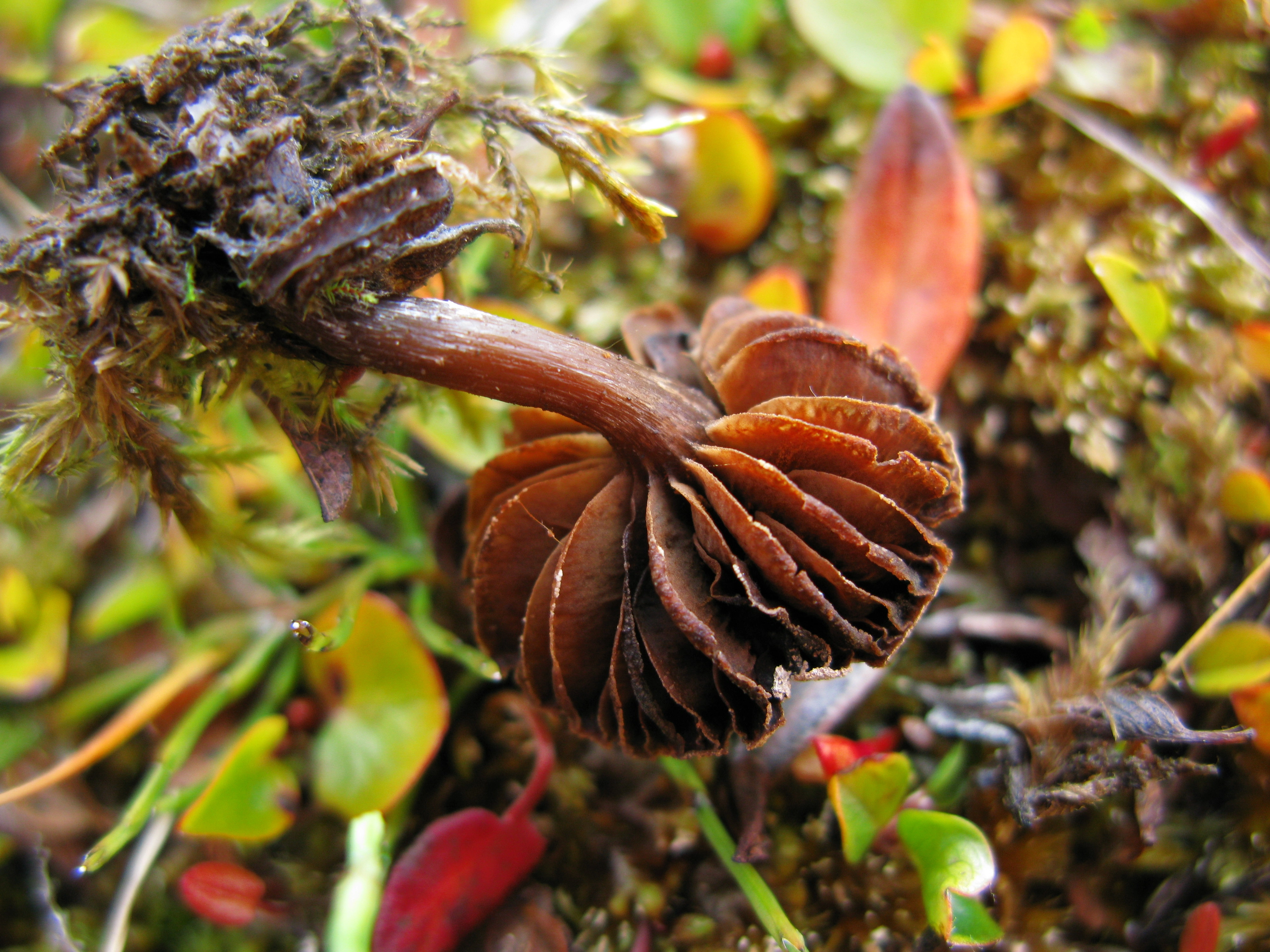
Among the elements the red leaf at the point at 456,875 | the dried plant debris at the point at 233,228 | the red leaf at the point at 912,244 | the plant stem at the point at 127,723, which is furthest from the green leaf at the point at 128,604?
the red leaf at the point at 912,244

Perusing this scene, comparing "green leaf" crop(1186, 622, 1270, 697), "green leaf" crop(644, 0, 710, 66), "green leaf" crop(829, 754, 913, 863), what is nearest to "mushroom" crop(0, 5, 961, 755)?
"green leaf" crop(829, 754, 913, 863)

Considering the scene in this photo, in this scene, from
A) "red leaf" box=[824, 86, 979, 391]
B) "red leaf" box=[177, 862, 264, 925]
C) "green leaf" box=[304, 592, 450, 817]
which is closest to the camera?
"red leaf" box=[177, 862, 264, 925]

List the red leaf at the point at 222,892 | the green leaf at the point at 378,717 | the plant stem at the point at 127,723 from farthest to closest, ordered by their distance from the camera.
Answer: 1. the plant stem at the point at 127,723
2. the green leaf at the point at 378,717
3. the red leaf at the point at 222,892

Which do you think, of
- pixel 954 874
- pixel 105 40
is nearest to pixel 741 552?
pixel 954 874

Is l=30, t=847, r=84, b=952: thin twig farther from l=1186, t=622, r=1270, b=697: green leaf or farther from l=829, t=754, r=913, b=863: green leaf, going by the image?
l=1186, t=622, r=1270, b=697: green leaf

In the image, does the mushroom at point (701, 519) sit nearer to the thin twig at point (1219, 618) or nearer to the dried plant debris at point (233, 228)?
the dried plant debris at point (233, 228)

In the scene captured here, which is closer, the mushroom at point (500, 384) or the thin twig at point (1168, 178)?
the mushroom at point (500, 384)

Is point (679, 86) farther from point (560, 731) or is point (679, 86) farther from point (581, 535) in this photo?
point (560, 731)
